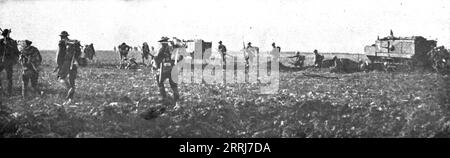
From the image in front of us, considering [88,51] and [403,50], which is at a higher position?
[88,51]

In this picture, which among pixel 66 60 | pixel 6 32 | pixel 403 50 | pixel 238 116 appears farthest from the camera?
pixel 403 50

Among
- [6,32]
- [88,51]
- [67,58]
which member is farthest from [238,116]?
[88,51]

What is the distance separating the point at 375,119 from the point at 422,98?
2588mm

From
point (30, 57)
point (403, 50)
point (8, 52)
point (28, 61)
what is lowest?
point (28, 61)

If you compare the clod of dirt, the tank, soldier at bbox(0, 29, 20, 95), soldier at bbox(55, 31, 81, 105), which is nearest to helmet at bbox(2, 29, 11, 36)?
soldier at bbox(0, 29, 20, 95)

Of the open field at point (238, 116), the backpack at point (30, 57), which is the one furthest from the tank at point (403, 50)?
the backpack at point (30, 57)

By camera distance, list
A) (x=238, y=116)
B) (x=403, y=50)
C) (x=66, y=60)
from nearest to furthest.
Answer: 1. (x=238, y=116)
2. (x=66, y=60)
3. (x=403, y=50)

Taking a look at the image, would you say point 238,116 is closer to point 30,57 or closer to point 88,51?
point 30,57

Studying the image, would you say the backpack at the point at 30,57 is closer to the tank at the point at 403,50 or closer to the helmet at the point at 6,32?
the helmet at the point at 6,32

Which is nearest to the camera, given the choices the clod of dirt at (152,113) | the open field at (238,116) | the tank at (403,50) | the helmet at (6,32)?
the open field at (238,116)

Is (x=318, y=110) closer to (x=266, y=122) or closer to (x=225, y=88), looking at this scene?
(x=266, y=122)

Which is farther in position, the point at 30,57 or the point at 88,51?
the point at 88,51

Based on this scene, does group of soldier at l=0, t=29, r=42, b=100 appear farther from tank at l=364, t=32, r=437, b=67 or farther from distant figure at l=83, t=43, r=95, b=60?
tank at l=364, t=32, r=437, b=67
